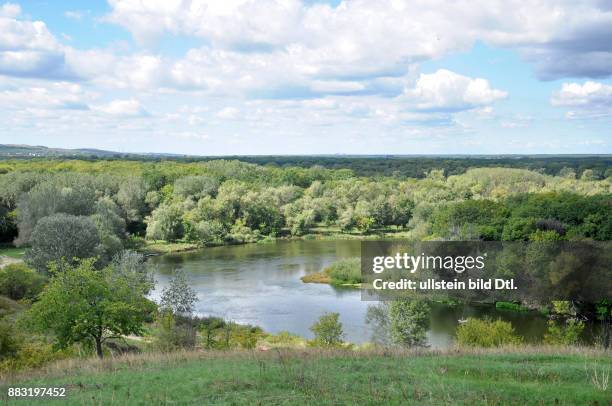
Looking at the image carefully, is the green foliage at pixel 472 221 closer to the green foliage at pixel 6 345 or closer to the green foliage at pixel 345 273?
the green foliage at pixel 345 273

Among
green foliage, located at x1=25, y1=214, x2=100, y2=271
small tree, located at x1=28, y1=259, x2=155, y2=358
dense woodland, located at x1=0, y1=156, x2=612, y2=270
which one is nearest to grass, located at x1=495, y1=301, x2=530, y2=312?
dense woodland, located at x1=0, y1=156, x2=612, y2=270

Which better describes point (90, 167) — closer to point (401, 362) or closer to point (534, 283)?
point (534, 283)

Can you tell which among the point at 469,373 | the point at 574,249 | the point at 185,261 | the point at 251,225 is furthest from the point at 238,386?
the point at 251,225

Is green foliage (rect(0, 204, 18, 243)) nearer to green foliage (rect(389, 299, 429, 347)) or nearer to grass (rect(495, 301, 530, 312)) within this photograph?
green foliage (rect(389, 299, 429, 347))

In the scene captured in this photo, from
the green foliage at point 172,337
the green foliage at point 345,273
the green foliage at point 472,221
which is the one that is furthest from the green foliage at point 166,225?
the green foliage at point 172,337

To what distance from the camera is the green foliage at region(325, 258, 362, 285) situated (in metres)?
40.1

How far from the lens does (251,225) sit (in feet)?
216

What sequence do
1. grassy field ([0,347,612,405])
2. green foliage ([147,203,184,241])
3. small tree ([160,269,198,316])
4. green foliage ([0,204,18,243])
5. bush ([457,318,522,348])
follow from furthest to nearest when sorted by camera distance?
green foliage ([147,203,184,241]), green foliage ([0,204,18,243]), small tree ([160,269,198,316]), bush ([457,318,522,348]), grassy field ([0,347,612,405])

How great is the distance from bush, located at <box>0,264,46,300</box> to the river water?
7600 millimetres

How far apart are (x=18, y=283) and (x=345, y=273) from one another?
21659 mm

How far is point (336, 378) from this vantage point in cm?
940

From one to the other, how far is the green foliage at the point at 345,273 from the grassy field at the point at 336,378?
27969 mm

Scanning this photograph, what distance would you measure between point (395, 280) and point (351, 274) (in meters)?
5.19

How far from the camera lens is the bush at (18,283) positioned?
28.1 metres
